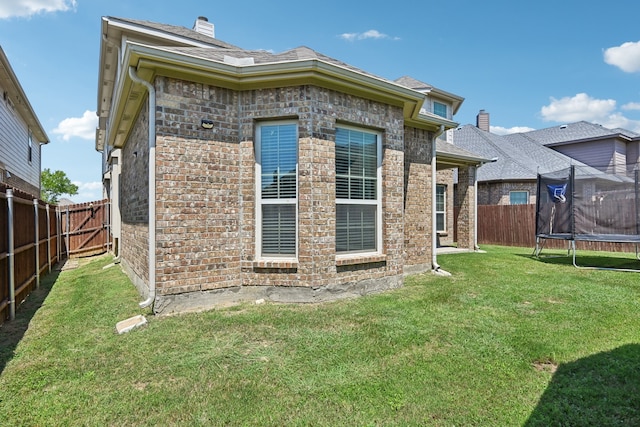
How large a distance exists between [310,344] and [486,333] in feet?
7.13

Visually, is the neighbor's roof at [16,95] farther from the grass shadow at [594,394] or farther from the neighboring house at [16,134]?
the grass shadow at [594,394]

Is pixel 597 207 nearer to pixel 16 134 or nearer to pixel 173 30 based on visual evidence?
pixel 173 30

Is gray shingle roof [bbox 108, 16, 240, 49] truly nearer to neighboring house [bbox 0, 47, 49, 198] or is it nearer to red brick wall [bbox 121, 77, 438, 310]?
neighboring house [bbox 0, 47, 49, 198]

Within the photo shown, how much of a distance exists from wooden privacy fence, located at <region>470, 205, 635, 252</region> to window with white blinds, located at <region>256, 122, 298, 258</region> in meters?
10.6

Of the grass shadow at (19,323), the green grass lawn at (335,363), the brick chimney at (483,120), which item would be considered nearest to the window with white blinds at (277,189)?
the green grass lawn at (335,363)

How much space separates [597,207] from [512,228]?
5977mm

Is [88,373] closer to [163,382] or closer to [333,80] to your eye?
[163,382]

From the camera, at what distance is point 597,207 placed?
31.4 ft

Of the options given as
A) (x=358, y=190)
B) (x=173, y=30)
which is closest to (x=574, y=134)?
(x=358, y=190)

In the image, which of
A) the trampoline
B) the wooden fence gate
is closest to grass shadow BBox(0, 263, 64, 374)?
the wooden fence gate

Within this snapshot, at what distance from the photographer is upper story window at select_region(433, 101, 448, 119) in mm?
13960

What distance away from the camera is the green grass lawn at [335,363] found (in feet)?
8.41

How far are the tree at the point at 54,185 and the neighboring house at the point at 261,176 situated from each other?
47.4 m

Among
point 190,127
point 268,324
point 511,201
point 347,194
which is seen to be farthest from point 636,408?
point 511,201
